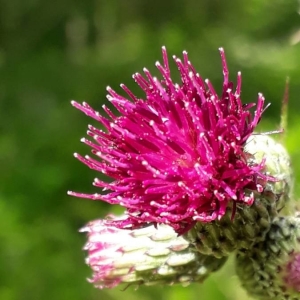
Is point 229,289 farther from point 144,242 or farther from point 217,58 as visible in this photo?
point 217,58

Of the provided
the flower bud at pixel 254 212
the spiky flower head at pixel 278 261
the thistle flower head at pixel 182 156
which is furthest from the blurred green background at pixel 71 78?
the thistle flower head at pixel 182 156

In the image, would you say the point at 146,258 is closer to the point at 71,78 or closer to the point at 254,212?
the point at 254,212

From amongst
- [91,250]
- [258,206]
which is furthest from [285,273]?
[91,250]

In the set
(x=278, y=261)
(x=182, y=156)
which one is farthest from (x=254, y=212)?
(x=182, y=156)

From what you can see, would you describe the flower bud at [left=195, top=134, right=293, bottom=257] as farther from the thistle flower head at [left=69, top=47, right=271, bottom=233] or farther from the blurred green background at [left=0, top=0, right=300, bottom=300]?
the blurred green background at [left=0, top=0, right=300, bottom=300]

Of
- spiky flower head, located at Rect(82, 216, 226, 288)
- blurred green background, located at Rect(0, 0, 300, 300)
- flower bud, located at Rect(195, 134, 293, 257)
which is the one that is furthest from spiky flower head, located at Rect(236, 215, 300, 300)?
Answer: blurred green background, located at Rect(0, 0, 300, 300)

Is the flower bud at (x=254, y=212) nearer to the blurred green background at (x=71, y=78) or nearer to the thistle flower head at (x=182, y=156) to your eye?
the thistle flower head at (x=182, y=156)
